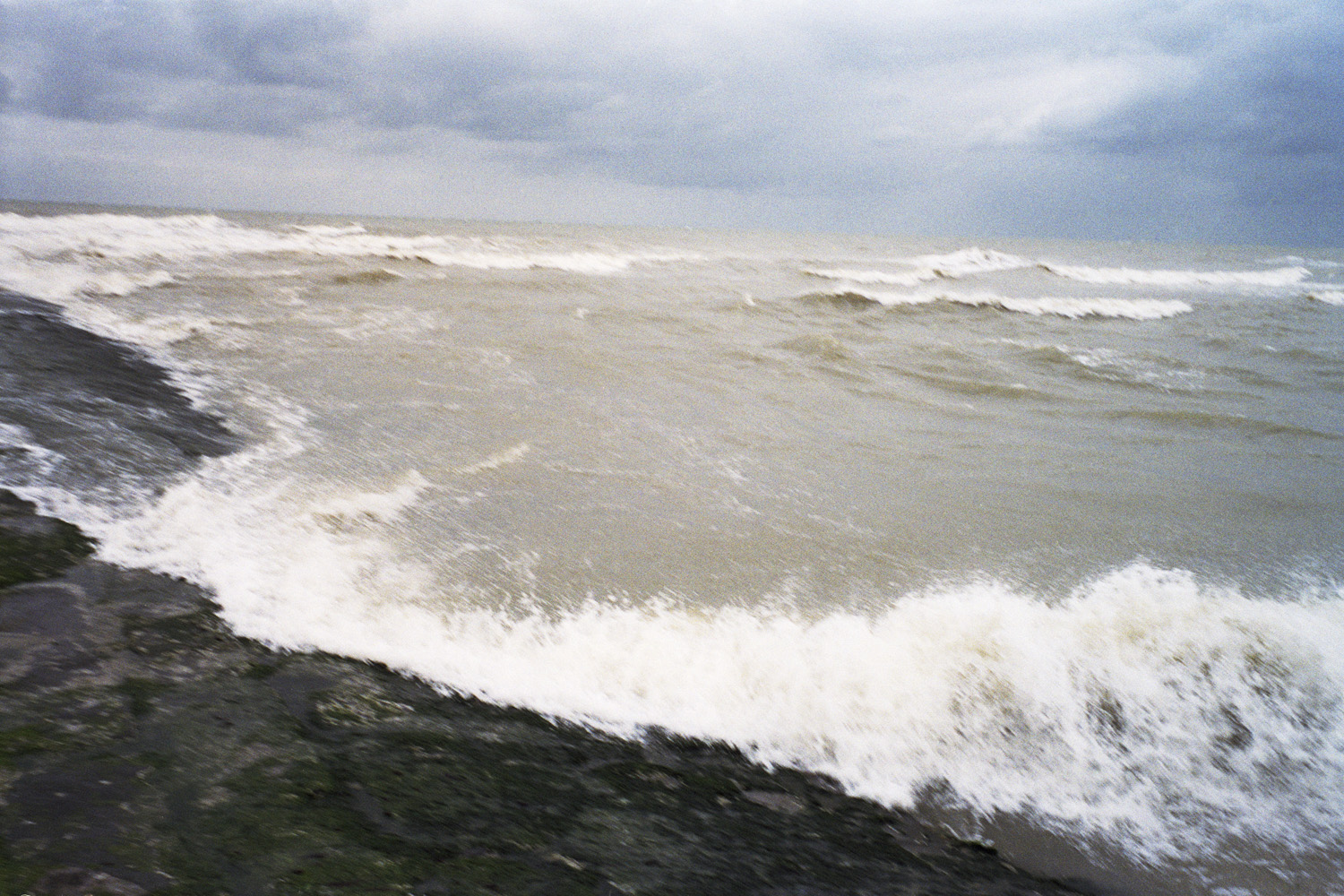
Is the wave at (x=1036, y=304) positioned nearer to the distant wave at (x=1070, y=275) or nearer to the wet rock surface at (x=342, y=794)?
the distant wave at (x=1070, y=275)

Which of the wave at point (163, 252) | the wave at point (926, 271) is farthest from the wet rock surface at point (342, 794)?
the wave at point (926, 271)

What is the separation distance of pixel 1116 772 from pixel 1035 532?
1.97 meters

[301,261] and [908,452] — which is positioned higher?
[301,261]

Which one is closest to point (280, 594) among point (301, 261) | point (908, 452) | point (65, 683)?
point (65, 683)

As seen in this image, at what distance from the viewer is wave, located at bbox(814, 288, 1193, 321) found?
15.5m

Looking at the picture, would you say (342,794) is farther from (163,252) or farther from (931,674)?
(163,252)

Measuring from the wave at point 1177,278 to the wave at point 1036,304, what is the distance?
8502mm

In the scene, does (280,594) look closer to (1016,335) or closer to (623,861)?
(623,861)

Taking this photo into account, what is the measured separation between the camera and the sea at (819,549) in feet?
→ 7.91

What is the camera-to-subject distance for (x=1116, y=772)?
2.39 m

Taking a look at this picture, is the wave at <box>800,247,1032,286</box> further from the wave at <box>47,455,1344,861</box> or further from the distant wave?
the wave at <box>47,455,1344,861</box>

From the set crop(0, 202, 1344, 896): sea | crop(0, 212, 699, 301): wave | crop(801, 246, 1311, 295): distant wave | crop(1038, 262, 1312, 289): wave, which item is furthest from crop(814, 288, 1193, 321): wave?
crop(1038, 262, 1312, 289): wave

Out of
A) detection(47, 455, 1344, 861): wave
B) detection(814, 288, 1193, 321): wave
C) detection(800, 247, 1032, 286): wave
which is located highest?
detection(800, 247, 1032, 286): wave

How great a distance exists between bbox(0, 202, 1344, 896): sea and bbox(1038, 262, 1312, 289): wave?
63.5 feet
